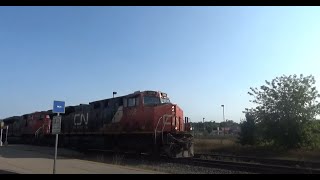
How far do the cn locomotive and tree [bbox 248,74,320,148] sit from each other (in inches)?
476

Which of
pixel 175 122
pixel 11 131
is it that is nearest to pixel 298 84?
pixel 175 122

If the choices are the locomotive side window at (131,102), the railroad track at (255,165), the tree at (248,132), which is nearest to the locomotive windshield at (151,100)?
the locomotive side window at (131,102)

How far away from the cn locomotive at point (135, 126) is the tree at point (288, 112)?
39.7 feet

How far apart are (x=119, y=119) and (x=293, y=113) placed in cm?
1553

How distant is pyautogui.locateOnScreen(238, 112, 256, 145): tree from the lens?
37209mm

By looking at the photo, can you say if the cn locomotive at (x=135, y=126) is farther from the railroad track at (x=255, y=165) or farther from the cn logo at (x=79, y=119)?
the railroad track at (x=255, y=165)

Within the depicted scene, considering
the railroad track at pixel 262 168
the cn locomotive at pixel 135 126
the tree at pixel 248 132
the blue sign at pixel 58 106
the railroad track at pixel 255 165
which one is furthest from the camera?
the tree at pixel 248 132

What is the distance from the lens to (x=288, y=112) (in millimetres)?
32844

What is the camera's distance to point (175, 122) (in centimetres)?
2334

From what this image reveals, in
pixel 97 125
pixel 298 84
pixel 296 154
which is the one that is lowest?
pixel 296 154

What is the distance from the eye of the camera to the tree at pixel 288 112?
105 feet

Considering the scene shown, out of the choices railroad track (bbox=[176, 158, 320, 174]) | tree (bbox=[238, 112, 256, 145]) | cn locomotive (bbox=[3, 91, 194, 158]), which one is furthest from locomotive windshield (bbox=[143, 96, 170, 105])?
tree (bbox=[238, 112, 256, 145])

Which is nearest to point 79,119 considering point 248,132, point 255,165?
point 248,132

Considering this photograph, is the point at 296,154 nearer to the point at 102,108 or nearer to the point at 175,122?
the point at 175,122
